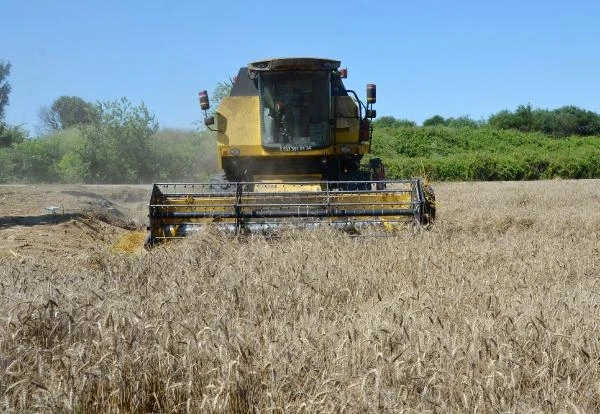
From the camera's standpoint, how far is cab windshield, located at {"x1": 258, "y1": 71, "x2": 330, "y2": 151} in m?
10.4

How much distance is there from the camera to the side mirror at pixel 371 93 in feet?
33.2

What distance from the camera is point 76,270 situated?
5.75 m

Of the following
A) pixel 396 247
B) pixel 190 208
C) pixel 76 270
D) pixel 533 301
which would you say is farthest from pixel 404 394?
pixel 190 208

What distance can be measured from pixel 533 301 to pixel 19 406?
272 cm

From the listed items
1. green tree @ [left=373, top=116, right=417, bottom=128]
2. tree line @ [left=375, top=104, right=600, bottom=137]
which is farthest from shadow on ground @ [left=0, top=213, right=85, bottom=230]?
tree line @ [left=375, top=104, right=600, bottom=137]

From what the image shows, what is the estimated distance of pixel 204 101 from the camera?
10.6 metres

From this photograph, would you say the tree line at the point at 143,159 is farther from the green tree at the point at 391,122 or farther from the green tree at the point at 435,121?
the green tree at the point at 435,121

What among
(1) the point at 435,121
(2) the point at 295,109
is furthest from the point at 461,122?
(2) the point at 295,109

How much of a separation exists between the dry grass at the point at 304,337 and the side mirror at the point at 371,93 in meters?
4.59

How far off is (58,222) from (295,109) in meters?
3.62

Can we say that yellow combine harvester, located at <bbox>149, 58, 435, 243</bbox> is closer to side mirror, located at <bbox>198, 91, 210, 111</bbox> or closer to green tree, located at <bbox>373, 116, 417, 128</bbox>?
side mirror, located at <bbox>198, 91, 210, 111</bbox>

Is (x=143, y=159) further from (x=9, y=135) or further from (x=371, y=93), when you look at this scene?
(x=371, y=93)

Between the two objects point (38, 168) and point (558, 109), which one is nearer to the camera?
point (38, 168)

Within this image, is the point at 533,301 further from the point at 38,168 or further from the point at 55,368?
the point at 38,168
